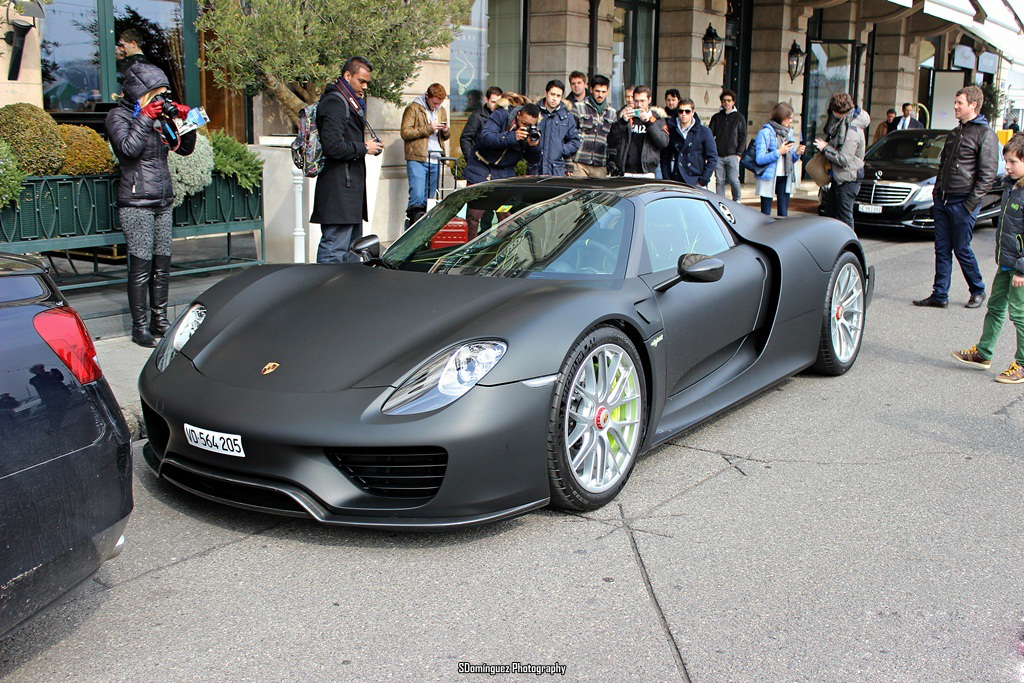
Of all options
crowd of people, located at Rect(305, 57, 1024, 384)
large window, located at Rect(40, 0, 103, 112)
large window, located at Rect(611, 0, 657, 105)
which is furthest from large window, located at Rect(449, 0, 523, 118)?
large window, located at Rect(40, 0, 103, 112)

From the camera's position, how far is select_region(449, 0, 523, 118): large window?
15.3 meters

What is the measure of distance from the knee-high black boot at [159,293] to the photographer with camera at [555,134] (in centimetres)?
404

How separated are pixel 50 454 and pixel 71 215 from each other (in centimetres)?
484

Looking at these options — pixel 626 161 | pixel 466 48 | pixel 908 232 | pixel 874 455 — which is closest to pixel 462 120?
pixel 466 48

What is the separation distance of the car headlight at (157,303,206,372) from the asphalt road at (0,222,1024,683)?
0.55 m

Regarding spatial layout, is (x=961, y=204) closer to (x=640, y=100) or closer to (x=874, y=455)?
(x=640, y=100)

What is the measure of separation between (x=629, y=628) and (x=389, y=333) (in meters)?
1.49

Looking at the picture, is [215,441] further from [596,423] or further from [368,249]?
[368,249]

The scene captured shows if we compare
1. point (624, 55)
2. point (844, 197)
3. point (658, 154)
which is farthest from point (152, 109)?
point (624, 55)

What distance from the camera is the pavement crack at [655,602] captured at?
2939 millimetres

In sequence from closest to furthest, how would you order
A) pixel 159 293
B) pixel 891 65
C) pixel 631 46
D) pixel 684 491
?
pixel 684 491, pixel 159 293, pixel 631 46, pixel 891 65

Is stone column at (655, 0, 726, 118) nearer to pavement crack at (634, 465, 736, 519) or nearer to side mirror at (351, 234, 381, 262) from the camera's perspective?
side mirror at (351, 234, 381, 262)

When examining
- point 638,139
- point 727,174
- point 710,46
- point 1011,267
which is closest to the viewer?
point 1011,267

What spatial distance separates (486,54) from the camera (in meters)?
16.0
